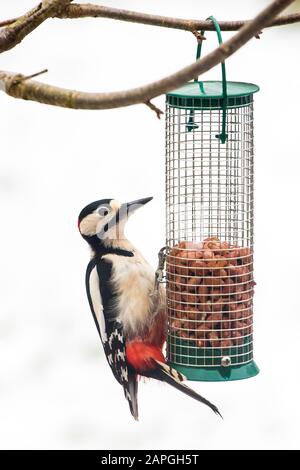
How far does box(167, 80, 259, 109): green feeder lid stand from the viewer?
3.66 m

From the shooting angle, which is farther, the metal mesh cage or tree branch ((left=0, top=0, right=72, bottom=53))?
the metal mesh cage

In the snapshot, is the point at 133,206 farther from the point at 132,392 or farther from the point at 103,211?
the point at 132,392

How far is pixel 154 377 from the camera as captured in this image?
4398 mm

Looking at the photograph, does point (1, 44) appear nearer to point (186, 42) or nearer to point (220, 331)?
point (220, 331)

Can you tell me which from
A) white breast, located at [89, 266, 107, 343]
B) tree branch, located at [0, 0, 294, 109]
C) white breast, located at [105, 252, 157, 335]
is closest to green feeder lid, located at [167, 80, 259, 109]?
white breast, located at [105, 252, 157, 335]

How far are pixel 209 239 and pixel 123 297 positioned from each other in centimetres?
55

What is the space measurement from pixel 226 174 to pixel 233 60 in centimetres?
725

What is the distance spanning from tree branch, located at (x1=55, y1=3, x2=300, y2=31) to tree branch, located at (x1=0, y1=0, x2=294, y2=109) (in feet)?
3.24

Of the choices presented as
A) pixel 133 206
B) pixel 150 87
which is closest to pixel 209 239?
pixel 133 206

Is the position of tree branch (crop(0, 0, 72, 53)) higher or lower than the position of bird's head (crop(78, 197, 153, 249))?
higher

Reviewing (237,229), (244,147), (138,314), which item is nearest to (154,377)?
(138,314)

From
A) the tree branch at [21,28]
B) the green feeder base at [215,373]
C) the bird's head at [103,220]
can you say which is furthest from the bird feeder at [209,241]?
the tree branch at [21,28]

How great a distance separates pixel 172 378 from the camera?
421 centimetres

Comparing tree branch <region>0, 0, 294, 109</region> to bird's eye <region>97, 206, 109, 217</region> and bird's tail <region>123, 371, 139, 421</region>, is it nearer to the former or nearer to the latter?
bird's eye <region>97, 206, 109, 217</region>
